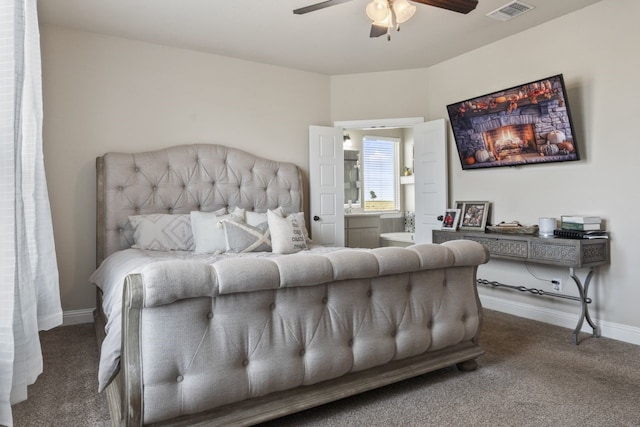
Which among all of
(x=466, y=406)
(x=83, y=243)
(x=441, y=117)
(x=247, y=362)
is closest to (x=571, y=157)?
(x=441, y=117)

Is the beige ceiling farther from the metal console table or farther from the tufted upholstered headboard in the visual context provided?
the metal console table

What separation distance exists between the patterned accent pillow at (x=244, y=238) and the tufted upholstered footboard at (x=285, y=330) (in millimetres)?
→ 1456

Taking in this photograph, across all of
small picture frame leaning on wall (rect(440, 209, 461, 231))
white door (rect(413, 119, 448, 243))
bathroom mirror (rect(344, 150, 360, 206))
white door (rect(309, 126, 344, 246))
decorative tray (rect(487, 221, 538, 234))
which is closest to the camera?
decorative tray (rect(487, 221, 538, 234))

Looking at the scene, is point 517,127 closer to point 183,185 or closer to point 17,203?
point 183,185

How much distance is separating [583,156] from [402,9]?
1.98 m

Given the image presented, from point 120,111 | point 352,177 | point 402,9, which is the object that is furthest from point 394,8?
point 352,177

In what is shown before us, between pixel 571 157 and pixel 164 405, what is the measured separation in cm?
343

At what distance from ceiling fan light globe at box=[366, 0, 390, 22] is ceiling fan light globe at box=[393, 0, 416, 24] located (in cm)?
7

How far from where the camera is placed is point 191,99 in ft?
13.5

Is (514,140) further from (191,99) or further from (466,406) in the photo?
(191,99)

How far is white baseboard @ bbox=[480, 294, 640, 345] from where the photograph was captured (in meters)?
3.07

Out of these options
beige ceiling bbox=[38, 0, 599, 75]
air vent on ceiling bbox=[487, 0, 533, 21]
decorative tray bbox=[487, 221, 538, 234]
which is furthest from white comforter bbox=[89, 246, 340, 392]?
air vent on ceiling bbox=[487, 0, 533, 21]

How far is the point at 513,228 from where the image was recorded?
11.9 feet

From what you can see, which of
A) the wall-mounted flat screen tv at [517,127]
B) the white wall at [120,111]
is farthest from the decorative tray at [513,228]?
the white wall at [120,111]
